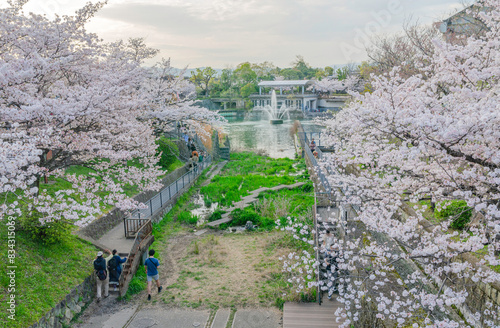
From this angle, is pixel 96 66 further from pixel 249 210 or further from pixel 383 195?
pixel 383 195

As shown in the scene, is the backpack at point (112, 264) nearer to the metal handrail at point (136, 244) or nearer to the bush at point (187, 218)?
the metal handrail at point (136, 244)

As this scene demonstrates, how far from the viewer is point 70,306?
7777 mm

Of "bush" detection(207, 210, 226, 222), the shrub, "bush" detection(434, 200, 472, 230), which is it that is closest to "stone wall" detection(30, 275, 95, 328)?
"bush" detection(207, 210, 226, 222)

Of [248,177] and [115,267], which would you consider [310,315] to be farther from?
[248,177]

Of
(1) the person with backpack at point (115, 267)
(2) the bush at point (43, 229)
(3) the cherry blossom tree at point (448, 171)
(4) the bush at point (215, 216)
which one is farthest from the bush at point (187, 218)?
(3) the cherry blossom tree at point (448, 171)

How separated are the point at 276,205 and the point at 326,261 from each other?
7.20 m

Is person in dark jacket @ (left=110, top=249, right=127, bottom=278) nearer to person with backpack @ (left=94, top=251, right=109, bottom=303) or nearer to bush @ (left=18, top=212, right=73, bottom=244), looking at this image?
person with backpack @ (left=94, top=251, right=109, bottom=303)

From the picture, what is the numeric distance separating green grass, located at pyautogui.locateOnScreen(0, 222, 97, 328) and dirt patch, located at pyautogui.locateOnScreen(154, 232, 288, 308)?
2416mm

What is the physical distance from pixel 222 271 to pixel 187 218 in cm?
496

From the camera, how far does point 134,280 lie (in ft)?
32.0

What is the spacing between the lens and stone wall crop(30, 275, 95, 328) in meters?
6.97

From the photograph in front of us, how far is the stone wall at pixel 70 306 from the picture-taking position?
22.9 ft

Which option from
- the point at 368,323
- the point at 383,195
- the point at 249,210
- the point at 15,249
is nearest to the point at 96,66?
the point at 15,249

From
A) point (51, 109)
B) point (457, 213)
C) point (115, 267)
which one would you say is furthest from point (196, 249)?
point (457, 213)
